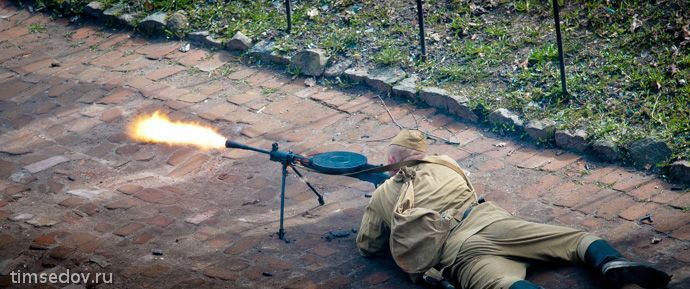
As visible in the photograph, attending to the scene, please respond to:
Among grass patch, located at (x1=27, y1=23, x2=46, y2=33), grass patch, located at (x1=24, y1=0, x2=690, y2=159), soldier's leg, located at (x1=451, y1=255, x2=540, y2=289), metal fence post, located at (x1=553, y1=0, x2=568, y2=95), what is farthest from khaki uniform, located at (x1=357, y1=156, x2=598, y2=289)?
grass patch, located at (x1=27, y1=23, x2=46, y2=33)

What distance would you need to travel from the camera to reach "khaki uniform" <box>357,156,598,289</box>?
4.86 metres

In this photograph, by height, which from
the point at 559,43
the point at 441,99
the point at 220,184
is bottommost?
the point at 220,184

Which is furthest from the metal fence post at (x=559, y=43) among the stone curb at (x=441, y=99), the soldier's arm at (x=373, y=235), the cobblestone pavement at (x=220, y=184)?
the soldier's arm at (x=373, y=235)

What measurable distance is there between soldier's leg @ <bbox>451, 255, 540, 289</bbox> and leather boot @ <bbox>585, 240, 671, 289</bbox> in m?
0.46

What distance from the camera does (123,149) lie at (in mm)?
7457

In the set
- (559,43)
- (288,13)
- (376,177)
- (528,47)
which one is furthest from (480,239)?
(288,13)

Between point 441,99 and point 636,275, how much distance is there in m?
3.23

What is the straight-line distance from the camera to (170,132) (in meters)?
7.67

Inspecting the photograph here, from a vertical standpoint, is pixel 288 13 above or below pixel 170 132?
above

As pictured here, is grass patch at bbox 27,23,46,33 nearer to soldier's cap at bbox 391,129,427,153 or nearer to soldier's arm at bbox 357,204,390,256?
soldier's cap at bbox 391,129,427,153

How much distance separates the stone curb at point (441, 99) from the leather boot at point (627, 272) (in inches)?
62.2

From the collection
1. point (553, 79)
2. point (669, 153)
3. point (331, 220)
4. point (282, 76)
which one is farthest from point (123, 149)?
point (669, 153)

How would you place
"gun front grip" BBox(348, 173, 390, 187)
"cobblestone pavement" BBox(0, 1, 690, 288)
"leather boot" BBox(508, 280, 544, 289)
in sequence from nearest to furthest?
"leather boot" BBox(508, 280, 544, 289) < "cobblestone pavement" BBox(0, 1, 690, 288) < "gun front grip" BBox(348, 173, 390, 187)

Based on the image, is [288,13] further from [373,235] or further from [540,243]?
[540,243]
